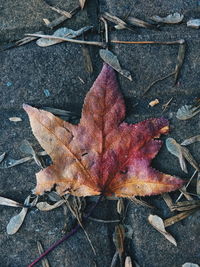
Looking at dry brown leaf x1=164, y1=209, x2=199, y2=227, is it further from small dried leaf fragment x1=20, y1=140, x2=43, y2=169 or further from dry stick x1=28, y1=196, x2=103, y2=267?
small dried leaf fragment x1=20, y1=140, x2=43, y2=169

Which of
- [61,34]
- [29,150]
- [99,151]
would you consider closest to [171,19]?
[61,34]

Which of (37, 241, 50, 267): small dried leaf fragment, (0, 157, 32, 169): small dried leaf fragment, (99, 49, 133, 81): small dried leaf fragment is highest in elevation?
(99, 49, 133, 81): small dried leaf fragment

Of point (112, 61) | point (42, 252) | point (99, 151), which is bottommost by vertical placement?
point (42, 252)

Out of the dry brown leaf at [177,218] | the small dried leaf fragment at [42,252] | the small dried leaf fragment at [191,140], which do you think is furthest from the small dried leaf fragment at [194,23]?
the small dried leaf fragment at [42,252]

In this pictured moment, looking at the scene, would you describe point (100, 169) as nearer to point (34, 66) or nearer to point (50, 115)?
point (50, 115)

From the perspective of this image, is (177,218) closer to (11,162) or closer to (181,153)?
(181,153)

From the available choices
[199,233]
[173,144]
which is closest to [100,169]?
[173,144]

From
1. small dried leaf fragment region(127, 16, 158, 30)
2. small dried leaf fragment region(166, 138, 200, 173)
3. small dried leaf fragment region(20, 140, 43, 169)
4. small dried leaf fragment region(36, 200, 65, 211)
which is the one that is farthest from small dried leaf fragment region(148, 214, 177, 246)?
small dried leaf fragment region(127, 16, 158, 30)
